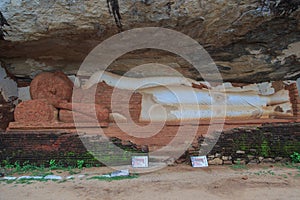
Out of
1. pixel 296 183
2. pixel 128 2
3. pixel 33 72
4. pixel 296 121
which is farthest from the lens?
pixel 33 72

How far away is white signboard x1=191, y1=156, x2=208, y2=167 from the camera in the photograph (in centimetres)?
425

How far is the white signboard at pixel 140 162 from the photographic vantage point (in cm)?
409

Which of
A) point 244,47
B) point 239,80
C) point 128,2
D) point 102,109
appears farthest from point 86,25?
point 239,80

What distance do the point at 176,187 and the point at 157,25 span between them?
7.97 ft

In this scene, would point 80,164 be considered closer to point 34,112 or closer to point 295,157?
point 34,112

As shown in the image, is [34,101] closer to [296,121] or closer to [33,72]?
[33,72]

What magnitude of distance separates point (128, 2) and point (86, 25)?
791 mm

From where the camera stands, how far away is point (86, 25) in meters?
4.11

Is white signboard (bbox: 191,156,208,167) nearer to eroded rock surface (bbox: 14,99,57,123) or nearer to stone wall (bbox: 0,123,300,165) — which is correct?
stone wall (bbox: 0,123,300,165)

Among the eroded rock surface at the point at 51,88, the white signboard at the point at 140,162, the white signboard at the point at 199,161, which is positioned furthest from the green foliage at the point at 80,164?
the white signboard at the point at 199,161

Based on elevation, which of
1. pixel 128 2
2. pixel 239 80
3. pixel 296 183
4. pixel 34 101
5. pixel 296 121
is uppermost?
pixel 128 2

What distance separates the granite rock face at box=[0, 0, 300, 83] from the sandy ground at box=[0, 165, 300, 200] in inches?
86.5

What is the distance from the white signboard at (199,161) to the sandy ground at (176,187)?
382mm

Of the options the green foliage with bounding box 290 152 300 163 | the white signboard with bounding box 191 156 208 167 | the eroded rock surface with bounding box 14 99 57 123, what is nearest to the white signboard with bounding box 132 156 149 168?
the white signboard with bounding box 191 156 208 167
